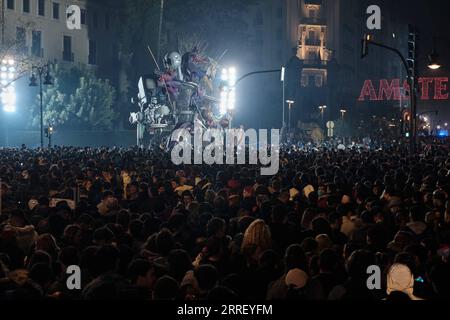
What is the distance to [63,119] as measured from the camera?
2672 inches

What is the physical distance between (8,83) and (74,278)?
4554cm

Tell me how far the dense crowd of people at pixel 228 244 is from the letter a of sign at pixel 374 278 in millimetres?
32

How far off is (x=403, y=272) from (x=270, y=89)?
101805 millimetres

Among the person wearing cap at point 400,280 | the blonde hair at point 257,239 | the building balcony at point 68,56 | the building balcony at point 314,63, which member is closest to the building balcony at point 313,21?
the building balcony at point 314,63

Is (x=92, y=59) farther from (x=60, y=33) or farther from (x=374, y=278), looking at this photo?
(x=374, y=278)

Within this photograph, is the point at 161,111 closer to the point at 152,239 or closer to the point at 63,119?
the point at 63,119

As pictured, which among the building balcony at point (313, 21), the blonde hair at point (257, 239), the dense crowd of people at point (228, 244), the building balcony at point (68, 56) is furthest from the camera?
the building balcony at point (313, 21)

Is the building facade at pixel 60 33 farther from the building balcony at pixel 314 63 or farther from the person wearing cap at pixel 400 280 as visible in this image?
the person wearing cap at pixel 400 280

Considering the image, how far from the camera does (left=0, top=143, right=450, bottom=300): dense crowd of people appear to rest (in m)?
8.25

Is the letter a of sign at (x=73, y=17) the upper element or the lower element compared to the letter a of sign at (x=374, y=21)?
upper

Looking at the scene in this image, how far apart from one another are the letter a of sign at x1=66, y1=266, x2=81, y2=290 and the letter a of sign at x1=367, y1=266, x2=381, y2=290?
10.4 feet

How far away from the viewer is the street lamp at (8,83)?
55.4 metres

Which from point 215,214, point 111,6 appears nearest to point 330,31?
point 111,6

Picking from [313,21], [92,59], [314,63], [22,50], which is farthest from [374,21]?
[313,21]
